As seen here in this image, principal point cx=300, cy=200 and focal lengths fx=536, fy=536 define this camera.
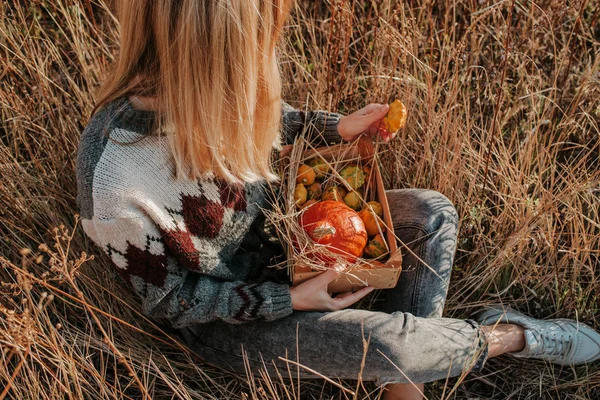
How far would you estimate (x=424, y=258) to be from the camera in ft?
5.49

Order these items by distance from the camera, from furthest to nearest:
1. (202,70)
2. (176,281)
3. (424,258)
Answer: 1. (424,258)
2. (176,281)
3. (202,70)

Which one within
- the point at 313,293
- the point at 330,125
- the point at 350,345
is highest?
the point at 330,125

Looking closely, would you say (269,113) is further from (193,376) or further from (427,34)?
(427,34)

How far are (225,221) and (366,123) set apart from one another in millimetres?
597

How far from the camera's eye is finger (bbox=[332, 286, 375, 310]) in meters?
1.55

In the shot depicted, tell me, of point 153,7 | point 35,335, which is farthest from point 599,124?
point 35,335

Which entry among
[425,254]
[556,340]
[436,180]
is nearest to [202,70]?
[425,254]

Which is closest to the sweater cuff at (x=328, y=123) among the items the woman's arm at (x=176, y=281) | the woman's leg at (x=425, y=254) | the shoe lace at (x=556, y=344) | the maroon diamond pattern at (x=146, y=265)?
the woman's leg at (x=425, y=254)

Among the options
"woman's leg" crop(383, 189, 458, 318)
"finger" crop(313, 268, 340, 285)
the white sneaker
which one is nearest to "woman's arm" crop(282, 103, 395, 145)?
"woman's leg" crop(383, 189, 458, 318)

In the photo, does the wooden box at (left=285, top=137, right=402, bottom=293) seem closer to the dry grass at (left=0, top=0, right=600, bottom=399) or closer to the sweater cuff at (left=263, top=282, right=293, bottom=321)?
the sweater cuff at (left=263, top=282, right=293, bottom=321)

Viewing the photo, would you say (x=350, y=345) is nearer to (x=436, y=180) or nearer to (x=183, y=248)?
(x=183, y=248)

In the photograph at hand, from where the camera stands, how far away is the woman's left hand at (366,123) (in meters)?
1.75

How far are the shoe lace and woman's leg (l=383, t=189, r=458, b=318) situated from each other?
37cm

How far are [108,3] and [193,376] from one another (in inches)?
62.8
